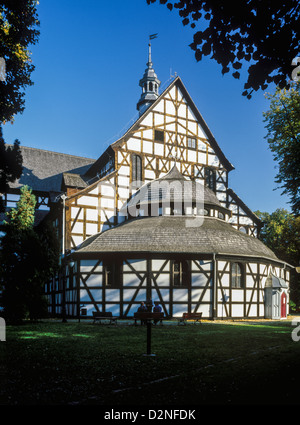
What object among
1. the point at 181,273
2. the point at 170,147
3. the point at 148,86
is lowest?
the point at 181,273

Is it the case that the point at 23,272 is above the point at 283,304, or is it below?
above

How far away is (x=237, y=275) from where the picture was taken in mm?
29062

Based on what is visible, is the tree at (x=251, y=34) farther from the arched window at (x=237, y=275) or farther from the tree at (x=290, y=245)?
the tree at (x=290, y=245)

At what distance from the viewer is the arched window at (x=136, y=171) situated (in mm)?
34344

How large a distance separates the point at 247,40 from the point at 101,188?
24275 millimetres

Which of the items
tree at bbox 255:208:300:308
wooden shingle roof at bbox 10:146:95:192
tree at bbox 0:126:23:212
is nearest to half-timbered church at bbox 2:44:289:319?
wooden shingle roof at bbox 10:146:95:192

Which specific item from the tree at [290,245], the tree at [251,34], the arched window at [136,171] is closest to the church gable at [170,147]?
the arched window at [136,171]

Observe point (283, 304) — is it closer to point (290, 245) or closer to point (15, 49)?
point (290, 245)

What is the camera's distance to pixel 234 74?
9875mm

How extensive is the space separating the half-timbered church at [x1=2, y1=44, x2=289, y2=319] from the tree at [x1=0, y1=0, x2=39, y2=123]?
11.5 metres

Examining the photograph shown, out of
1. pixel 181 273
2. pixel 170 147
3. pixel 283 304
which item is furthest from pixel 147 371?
pixel 170 147

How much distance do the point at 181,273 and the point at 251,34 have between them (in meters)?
20.2
